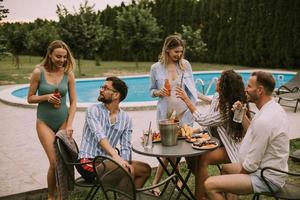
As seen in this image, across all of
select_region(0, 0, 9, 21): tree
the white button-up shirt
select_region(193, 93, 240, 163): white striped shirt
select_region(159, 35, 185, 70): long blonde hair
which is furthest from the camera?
select_region(0, 0, 9, 21): tree

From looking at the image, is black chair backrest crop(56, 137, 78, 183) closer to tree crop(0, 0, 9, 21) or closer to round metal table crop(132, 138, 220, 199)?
round metal table crop(132, 138, 220, 199)

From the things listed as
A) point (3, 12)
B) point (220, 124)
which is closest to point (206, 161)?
point (220, 124)

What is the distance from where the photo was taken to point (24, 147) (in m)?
6.43

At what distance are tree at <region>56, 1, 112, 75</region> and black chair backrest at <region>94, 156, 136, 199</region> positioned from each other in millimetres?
17107

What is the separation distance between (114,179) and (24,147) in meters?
3.71

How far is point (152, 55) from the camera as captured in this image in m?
27.8

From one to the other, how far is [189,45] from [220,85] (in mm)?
Answer: 20462

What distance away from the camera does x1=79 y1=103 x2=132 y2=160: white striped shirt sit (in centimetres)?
349

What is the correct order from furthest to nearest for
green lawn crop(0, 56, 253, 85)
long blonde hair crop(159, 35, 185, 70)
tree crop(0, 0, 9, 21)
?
green lawn crop(0, 56, 253, 85), tree crop(0, 0, 9, 21), long blonde hair crop(159, 35, 185, 70)

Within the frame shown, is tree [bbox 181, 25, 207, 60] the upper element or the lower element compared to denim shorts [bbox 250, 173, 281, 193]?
upper

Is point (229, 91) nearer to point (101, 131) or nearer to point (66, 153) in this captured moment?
point (101, 131)

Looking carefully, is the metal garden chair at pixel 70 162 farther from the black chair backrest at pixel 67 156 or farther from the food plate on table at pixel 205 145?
the food plate on table at pixel 205 145

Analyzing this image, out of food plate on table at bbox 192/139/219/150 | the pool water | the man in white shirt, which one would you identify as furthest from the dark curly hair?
the pool water

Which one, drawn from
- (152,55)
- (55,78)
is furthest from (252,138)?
(152,55)
